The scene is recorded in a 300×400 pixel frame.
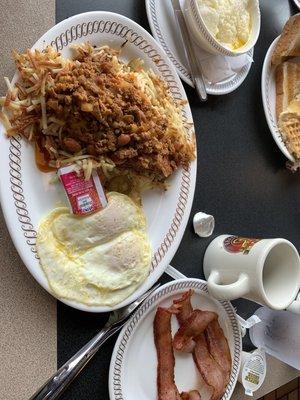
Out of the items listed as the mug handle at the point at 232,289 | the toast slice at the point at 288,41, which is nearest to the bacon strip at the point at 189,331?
the mug handle at the point at 232,289

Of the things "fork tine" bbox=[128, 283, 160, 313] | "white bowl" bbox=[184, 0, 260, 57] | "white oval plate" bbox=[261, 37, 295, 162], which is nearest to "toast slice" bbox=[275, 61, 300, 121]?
"white oval plate" bbox=[261, 37, 295, 162]

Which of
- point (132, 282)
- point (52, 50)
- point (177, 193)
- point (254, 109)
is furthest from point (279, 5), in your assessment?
point (132, 282)

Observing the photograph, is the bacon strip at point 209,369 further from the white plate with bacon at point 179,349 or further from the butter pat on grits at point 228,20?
the butter pat on grits at point 228,20

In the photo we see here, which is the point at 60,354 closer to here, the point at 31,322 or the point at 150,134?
the point at 31,322

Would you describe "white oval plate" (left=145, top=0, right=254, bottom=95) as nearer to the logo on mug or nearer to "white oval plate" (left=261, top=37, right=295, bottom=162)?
"white oval plate" (left=261, top=37, right=295, bottom=162)

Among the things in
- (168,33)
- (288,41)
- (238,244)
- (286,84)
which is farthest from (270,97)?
(238,244)
